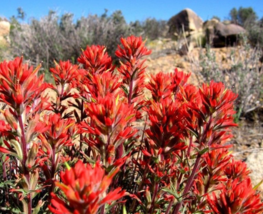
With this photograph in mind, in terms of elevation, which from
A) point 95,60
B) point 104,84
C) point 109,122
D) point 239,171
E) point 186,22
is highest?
point 186,22

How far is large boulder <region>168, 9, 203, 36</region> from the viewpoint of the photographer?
15096mm

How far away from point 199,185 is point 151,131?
0.41 meters

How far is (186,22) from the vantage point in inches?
603

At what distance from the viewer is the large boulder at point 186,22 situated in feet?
49.5

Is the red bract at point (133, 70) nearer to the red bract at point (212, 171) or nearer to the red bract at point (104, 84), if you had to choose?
the red bract at point (104, 84)

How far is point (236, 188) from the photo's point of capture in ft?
3.28

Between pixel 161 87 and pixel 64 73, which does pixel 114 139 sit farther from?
pixel 64 73

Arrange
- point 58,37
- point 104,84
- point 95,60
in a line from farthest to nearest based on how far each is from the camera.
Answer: point 58,37, point 95,60, point 104,84

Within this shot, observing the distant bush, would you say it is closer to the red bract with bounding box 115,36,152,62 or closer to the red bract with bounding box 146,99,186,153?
the red bract with bounding box 115,36,152,62

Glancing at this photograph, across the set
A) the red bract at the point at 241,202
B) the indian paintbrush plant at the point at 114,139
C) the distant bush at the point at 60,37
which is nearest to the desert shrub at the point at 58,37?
the distant bush at the point at 60,37

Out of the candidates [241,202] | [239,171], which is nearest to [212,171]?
[239,171]

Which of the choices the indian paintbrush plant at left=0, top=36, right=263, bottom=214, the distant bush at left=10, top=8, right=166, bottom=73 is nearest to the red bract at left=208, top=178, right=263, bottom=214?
the indian paintbrush plant at left=0, top=36, right=263, bottom=214

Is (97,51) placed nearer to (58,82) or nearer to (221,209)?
(58,82)

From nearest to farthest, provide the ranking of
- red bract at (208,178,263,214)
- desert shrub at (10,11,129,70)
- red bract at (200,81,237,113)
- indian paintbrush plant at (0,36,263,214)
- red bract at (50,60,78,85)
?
indian paintbrush plant at (0,36,263,214), red bract at (208,178,263,214), red bract at (200,81,237,113), red bract at (50,60,78,85), desert shrub at (10,11,129,70)
